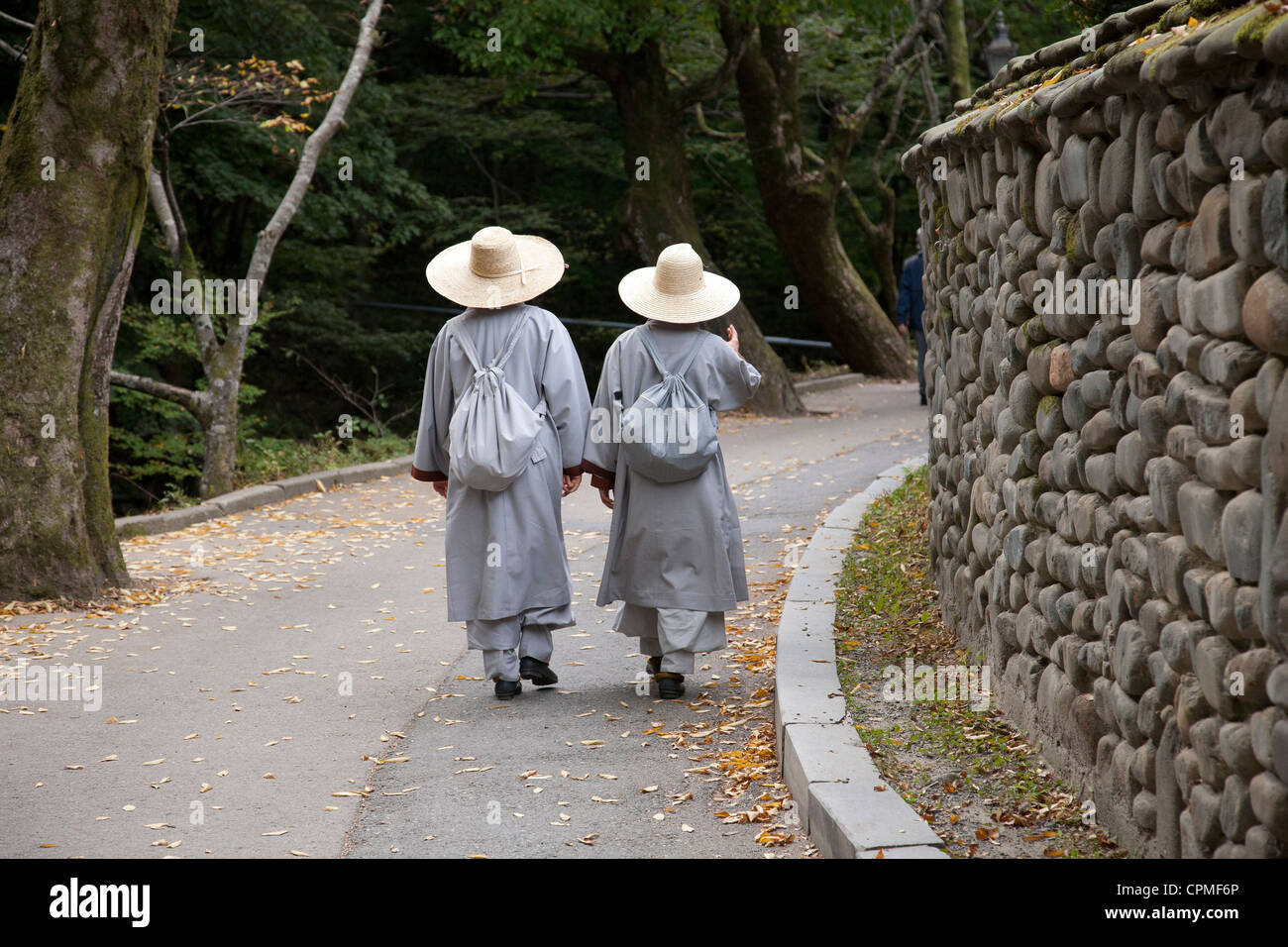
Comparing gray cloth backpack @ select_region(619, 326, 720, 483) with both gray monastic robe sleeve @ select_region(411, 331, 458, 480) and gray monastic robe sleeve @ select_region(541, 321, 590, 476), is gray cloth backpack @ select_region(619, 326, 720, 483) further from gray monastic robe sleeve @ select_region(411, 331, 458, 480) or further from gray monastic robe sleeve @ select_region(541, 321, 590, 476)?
gray monastic robe sleeve @ select_region(411, 331, 458, 480)

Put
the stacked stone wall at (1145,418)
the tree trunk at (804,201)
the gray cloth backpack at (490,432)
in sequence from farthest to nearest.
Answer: the tree trunk at (804,201), the gray cloth backpack at (490,432), the stacked stone wall at (1145,418)

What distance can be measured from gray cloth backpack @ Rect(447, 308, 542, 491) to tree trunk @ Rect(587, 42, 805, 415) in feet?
39.7

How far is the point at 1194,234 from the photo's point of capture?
121 inches

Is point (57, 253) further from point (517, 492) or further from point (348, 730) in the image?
point (348, 730)

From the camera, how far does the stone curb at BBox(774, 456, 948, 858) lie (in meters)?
3.78

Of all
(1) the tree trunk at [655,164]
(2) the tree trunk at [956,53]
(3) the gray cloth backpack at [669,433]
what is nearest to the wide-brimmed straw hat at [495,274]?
(3) the gray cloth backpack at [669,433]

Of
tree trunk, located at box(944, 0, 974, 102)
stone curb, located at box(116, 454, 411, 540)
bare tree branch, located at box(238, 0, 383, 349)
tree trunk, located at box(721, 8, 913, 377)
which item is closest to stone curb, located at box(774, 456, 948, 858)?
stone curb, located at box(116, 454, 411, 540)

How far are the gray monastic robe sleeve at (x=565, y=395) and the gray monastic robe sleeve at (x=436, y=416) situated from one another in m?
0.47

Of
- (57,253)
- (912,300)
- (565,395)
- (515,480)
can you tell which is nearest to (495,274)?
(565,395)

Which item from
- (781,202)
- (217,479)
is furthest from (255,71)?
(781,202)

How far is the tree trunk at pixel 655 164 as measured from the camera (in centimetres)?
1809

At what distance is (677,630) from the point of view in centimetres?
580

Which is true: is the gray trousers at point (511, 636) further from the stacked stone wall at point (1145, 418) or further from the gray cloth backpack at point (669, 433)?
the stacked stone wall at point (1145, 418)

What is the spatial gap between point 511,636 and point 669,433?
1.17 metres
